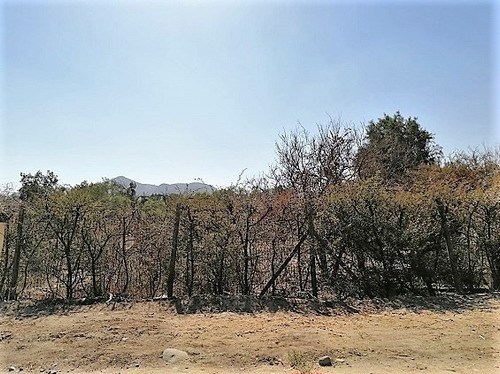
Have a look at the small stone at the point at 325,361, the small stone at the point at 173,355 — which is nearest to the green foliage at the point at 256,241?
the small stone at the point at 173,355

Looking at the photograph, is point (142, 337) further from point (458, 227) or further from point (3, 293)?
point (458, 227)

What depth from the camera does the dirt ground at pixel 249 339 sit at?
409 centimetres

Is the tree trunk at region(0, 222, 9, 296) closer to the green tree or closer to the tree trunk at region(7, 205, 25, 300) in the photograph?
the tree trunk at region(7, 205, 25, 300)

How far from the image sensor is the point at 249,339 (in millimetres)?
4812

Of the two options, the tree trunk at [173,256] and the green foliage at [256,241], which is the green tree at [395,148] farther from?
the tree trunk at [173,256]

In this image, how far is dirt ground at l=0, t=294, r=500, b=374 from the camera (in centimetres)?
409

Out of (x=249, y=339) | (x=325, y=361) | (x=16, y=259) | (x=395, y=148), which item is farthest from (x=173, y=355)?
(x=395, y=148)

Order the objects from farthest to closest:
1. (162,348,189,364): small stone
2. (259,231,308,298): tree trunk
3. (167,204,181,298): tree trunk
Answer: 1. (259,231,308,298): tree trunk
2. (167,204,181,298): tree trunk
3. (162,348,189,364): small stone

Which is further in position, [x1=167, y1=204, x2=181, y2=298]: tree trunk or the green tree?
the green tree

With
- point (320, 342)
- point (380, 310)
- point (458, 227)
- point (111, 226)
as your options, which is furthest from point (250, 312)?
point (458, 227)

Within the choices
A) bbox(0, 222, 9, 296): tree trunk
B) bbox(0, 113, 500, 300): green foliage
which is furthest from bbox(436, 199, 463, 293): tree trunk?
bbox(0, 222, 9, 296): tree trunk

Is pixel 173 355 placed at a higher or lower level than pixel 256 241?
lower

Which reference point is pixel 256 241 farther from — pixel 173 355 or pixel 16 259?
pixel 16 259

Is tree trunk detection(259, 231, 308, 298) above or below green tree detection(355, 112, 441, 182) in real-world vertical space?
below
